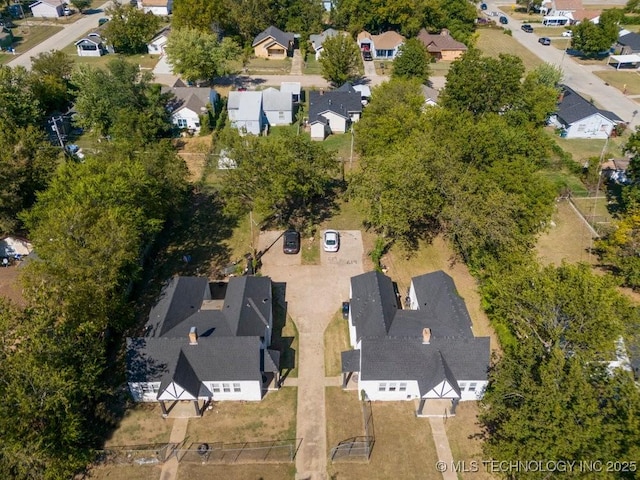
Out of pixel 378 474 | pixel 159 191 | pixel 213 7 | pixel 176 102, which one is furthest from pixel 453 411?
pixel 213 7

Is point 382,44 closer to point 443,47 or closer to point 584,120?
point 443,47

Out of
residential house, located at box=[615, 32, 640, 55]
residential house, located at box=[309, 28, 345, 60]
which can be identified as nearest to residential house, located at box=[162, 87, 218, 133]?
residential house, located at box=[309, 28, 345, 60]

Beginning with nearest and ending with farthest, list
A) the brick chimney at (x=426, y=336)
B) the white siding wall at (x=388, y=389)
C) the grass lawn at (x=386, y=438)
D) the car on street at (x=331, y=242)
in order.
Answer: the grass lawn at (x=386, y=438), the brick chimney at (x=426, y=336), the white siding wall at (x=388, y=389), the car on street at (x=331, y=242)

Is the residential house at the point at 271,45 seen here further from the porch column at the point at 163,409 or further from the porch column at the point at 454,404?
the porch column at the point at 454,404

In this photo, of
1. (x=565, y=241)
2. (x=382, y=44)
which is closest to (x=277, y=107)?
(x=382, y=44)

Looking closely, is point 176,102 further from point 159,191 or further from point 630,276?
point 630,276


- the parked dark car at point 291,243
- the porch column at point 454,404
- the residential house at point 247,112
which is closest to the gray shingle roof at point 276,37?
the residential house at point 247,112
